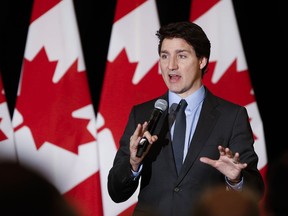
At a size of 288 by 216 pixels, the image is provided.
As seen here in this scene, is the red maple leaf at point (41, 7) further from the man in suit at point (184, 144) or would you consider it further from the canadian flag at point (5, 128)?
the man in suit at point (184, 144)

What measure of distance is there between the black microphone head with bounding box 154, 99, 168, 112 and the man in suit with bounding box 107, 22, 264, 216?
122 mm

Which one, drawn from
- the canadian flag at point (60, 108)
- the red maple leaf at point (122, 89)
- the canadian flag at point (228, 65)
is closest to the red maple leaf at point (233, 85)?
the canadian flag at point (228, 65)

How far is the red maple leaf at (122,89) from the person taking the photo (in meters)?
4.19

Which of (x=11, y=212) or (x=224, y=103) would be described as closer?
(x=11, y=212)

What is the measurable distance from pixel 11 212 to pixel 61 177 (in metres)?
3.44

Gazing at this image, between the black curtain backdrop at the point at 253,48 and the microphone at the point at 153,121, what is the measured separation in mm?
1942

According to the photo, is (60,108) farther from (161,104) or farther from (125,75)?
(161,104)

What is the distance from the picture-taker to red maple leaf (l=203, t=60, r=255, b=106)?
418 centimetres

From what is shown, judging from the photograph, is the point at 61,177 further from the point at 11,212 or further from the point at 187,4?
the point at 11,212

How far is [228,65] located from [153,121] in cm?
199

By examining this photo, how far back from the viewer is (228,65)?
166 inches

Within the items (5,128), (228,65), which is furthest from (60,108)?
(228,65)

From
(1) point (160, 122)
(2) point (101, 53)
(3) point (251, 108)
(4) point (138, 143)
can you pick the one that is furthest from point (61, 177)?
(4) point (138, 143)

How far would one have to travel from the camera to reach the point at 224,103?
2684 mm
